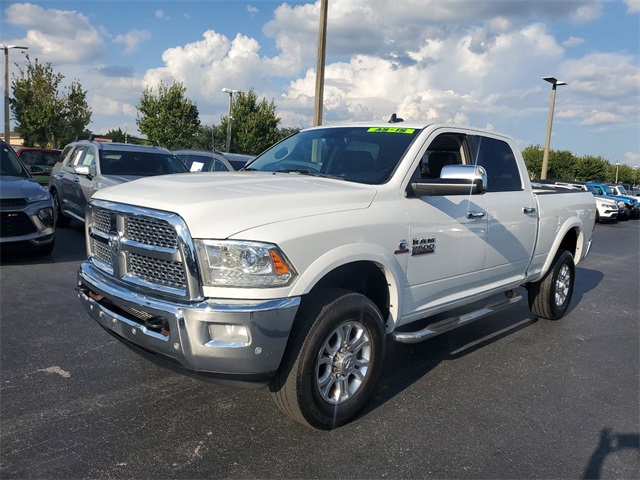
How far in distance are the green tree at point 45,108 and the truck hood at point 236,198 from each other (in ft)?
98.0

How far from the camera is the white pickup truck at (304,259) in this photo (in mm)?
2895

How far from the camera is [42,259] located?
8062 millimetres

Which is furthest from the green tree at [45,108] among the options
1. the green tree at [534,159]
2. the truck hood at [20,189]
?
the green tree at [534,159]

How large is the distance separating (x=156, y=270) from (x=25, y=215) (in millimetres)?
5438

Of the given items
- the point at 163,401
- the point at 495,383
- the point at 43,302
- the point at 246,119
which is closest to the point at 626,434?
the point at 495,383

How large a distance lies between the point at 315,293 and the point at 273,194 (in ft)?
2.11

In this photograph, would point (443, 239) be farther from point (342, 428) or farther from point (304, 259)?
point (342, 428)

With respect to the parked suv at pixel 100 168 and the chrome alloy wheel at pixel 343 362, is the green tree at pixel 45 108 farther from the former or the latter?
the chrome alloy wheel at pixel 343 362

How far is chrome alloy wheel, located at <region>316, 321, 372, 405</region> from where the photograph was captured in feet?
10.9

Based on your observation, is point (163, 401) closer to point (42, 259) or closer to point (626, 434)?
point (626, 434)

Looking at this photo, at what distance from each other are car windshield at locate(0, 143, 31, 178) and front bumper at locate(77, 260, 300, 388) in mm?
6399

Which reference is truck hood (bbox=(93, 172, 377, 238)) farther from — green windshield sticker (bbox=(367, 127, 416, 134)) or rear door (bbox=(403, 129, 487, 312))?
green windshield sticker (bbox=(367, 127, 416, 134))

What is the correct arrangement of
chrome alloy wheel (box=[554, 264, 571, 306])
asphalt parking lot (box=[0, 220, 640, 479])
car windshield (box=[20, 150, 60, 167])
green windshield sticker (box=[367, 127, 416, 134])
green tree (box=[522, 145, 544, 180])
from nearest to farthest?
asphalt parking lot (box=[0, 220, 640, 479])
green windshield sticker (box=[367, 127, 416, 134])
chrome alloy wheel (box=[554, 264, 571, 306])
car windshield (box=[20, 150, 60, 167])
green tree (box=[522, 145, 544, 180])

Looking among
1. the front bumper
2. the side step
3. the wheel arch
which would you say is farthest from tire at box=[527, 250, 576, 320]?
the front bumper
